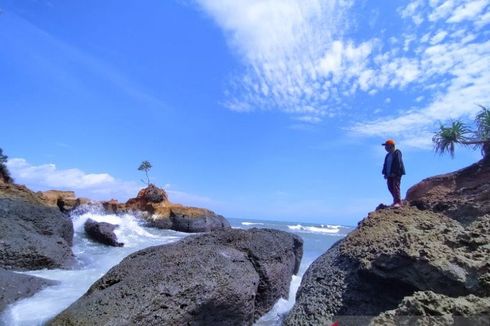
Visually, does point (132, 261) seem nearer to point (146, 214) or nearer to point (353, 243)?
point (353, 243)

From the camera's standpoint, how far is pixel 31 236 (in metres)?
11.5

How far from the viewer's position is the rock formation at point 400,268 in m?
4.26

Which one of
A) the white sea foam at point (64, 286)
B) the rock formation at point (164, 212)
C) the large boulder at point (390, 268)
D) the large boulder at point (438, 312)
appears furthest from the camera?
the rock formation at point (164, 212)

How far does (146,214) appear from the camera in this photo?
108ft

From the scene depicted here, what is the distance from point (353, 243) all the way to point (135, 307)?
3.39m

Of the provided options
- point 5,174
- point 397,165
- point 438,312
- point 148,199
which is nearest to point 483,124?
point 397,165

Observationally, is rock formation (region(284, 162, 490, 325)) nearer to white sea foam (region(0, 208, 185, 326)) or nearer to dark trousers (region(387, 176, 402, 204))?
dark trousers (region(387, 176, 402, 204))

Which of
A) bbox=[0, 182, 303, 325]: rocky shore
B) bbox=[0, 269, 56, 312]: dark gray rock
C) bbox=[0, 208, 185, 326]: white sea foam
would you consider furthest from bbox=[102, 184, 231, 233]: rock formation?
bbox=[0, 269, 56, 312]: dark gray rock

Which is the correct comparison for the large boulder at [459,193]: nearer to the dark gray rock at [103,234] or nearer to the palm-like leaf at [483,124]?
the palm-like leaf at [483,124]

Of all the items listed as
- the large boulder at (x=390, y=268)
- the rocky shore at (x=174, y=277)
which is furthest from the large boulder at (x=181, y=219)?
the large boulder at (x=390, y=268)

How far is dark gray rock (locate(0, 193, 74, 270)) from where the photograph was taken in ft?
34.7

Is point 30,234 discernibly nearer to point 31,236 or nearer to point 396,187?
point 31,236

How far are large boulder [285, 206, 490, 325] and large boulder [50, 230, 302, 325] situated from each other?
1.05 metres

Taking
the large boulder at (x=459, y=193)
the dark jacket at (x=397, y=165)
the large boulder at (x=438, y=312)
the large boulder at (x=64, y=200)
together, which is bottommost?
the large boulder at (x=438, y=312)
